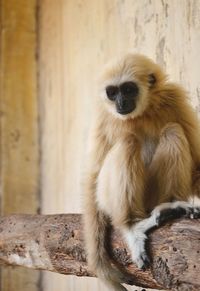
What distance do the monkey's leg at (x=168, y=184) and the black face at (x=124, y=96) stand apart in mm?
396

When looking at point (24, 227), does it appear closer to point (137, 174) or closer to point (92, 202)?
point (92, 202)

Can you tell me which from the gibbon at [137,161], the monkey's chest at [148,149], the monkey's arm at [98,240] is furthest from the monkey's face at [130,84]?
the monkey's arm at [98,240]

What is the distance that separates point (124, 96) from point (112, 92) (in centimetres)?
10

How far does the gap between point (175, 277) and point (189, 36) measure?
2.48 m

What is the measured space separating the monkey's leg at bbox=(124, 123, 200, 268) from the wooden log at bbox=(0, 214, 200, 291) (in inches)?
2.9

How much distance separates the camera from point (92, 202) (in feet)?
13.3

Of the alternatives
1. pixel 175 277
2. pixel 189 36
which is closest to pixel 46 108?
pixel 189 36

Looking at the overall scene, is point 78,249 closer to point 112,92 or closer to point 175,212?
point 175,212

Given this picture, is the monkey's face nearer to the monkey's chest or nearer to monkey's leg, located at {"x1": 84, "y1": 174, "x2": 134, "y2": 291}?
the monkey's chest

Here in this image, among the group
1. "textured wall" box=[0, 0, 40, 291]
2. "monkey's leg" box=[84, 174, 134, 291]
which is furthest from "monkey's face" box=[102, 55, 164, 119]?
"textured wall" box=[0, 0, 40, 291]

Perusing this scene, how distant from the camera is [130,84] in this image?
13.8ft

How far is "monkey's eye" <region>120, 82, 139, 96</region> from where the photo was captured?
4.20m

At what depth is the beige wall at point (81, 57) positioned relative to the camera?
16.9ft

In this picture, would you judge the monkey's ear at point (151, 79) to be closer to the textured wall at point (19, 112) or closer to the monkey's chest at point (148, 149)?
the monkey's chest at point (148, 149)
